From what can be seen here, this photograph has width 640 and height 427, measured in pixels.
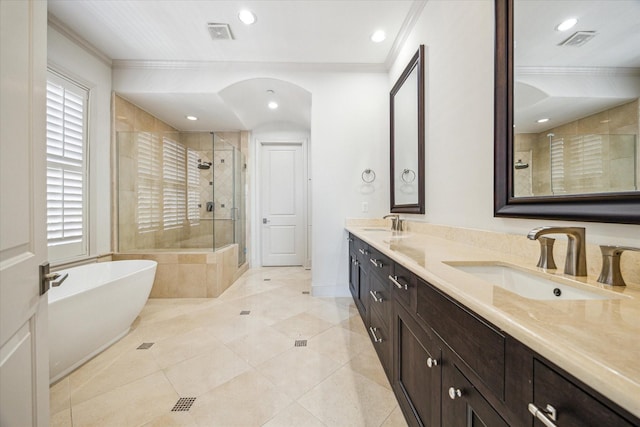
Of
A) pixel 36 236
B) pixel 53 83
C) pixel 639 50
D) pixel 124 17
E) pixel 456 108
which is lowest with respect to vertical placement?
pixel 36 236

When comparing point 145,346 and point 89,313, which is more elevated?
point 89,313

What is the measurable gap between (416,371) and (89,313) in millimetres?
2120

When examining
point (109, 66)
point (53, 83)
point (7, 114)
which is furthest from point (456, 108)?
point (109, 66)

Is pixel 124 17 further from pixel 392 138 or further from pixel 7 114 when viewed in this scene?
pixel 392 138

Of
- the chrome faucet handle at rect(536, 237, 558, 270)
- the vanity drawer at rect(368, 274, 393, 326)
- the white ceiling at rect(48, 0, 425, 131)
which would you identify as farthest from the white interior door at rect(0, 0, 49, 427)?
the white ceiling at rect(48, 0, 425, 131)

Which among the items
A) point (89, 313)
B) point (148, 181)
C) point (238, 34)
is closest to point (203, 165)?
point (148, 181)

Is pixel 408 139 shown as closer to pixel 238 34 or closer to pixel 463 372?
pixel 238 34

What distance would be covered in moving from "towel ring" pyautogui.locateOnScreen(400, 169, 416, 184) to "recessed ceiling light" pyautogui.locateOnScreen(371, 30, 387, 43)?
138cm

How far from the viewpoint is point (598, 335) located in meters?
0.43

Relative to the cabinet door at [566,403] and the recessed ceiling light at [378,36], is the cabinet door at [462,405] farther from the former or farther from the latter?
the recessed ceiling light at [378,36]

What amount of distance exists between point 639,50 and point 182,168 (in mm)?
4217

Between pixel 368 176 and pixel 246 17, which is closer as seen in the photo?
pixel 246 17

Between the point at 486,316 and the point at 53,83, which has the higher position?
the point at 53,83

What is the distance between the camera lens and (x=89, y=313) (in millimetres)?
1720
